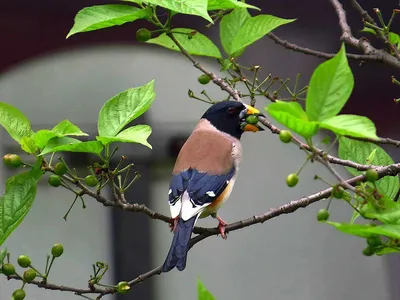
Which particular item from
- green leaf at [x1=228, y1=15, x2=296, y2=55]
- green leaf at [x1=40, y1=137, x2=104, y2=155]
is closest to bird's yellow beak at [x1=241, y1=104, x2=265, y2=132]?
green leaf at [x1=228, y1=15, x2=296, y2=55]

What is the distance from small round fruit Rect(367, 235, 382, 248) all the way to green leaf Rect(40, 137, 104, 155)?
44cm

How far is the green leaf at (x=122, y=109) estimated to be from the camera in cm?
125

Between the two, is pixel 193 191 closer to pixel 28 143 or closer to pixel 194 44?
pixel 194 44

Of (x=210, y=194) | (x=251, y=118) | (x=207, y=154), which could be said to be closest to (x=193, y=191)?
(x=210, y=194)

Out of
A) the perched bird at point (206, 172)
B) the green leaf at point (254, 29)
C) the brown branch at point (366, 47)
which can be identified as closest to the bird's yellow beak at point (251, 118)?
the perched bird at point (206, 172)

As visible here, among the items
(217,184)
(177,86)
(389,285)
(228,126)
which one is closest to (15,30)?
(177,86)

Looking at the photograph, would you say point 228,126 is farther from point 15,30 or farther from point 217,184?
point 15,30

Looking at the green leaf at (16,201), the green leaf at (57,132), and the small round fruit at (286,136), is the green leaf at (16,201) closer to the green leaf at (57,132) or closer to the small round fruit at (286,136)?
the green leaf at (57,132)

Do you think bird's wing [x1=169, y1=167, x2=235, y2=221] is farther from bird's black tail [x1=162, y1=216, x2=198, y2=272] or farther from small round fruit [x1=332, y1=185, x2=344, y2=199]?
small round fruit [x1=332, y1=185, x2=344, y2=199]

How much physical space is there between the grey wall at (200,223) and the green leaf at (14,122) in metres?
1.76

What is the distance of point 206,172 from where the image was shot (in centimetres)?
175

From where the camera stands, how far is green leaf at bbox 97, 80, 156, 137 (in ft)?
4.12

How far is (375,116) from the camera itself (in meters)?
3.17

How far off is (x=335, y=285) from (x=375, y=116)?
73 centimetres
